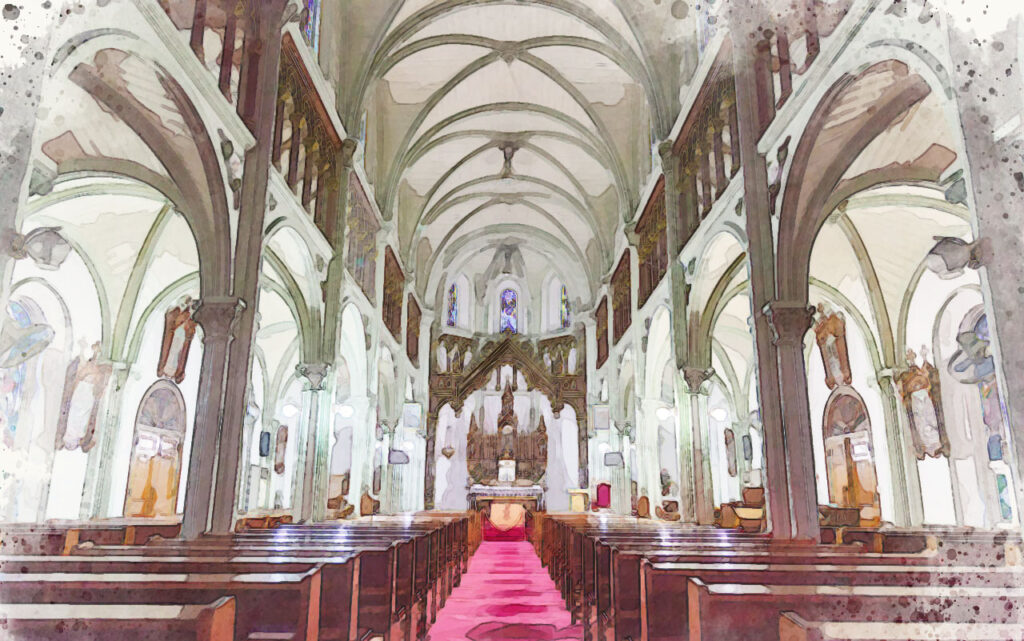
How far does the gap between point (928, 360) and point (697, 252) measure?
206 inches

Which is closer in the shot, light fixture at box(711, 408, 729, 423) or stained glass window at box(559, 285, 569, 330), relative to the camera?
light fixture at box(711, 408, 729, 423)

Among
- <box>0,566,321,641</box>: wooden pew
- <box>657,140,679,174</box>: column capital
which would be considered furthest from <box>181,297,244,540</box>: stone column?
<box>657,140,679,174</box>: column capital

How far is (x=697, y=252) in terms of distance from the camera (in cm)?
1267

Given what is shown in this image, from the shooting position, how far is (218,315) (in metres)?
8.93

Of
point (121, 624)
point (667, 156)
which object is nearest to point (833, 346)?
point (667, 156)

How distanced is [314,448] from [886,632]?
476 inches

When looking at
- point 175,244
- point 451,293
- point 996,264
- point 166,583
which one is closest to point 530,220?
point 451,293

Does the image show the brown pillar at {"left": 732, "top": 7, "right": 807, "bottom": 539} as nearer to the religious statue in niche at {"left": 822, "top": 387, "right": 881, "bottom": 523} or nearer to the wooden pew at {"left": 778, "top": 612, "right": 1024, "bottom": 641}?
the wooden pew at {"left": 778, "top": 612, "right": 1024, "bottom": 641}

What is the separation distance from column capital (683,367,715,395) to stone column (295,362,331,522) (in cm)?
711

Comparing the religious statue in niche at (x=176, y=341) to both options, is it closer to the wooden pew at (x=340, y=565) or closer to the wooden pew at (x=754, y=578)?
the wooden pew at (x=340, y=565)

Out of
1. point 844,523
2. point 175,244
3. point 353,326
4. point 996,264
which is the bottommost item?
point 844,523

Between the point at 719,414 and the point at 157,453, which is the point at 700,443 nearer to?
the point at 719,414

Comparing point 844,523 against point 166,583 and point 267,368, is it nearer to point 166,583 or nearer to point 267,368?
point 166,583

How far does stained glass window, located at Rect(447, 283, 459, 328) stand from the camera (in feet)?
97.0
